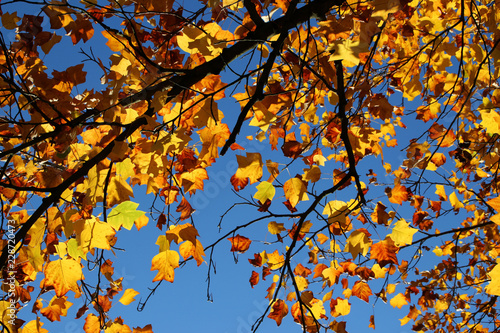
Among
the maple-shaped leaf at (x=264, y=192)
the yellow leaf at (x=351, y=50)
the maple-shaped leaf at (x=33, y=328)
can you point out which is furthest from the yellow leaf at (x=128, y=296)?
the yellow leaf at (x=351, y=50)

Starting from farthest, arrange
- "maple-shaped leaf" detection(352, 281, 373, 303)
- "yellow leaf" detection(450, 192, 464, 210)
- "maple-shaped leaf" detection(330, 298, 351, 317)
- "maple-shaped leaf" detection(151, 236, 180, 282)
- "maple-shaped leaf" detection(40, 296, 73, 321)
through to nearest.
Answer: "yellow leaf" detection(450, 192, 464, 210) < "maple-shaped leaf" detection(330, 298, 351, 317) < "maple-shaped leaf" detection(352, 281, 373, 303) < "maple-shaped leaf" detection(40, 296, 73, 321) < "maple-shaped leaf" detection(151, 236, 180, 282)

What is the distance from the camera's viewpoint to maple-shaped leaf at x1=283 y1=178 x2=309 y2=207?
2168 mm

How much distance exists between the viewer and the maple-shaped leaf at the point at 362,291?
104 inches

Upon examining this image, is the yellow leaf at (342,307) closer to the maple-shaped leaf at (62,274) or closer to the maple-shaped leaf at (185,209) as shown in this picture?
the maple-shaped leaf at (185,209)

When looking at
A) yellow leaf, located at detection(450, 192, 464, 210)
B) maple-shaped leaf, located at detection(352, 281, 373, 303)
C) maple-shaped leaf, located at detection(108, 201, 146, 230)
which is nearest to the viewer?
maple-shaped leaf, located at detection(108, 201, 146, 230)

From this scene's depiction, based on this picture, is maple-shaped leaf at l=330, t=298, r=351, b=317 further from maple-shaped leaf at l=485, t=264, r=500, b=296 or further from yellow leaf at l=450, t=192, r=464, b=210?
maple-shaped leaf at l=485, t=264, r=500, b=296

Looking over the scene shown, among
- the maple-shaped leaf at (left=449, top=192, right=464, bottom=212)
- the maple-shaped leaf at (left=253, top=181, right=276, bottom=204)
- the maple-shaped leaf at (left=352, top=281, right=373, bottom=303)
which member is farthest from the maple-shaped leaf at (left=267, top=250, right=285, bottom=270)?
the maple-shaped leaf at (left=449, top=192, right=464, bottom=212)

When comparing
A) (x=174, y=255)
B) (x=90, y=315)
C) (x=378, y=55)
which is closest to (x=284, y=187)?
(x=174, y=255)

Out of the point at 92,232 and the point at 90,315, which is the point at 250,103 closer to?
the point at 92,232

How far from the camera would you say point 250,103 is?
77.6 inches

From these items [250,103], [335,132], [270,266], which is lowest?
[270,266]

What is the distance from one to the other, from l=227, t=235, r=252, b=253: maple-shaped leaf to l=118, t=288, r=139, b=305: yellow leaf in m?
0.74

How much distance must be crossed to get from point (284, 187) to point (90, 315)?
168cm

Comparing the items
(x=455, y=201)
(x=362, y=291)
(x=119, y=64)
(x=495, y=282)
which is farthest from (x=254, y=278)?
(x=455, y=201)
